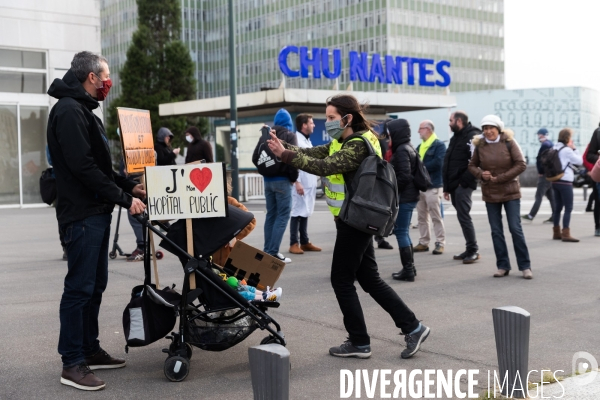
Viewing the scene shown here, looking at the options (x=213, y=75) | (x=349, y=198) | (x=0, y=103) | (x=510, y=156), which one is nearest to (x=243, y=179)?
(x=0, y=103)

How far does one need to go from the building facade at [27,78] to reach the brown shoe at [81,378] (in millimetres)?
20525

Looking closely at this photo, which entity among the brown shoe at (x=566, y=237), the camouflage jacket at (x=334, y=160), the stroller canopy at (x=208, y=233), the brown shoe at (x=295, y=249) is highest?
the camouflage jacket at (x=334, y=160)

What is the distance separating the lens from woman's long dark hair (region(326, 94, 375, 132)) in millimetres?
5484

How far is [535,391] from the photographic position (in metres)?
4.57

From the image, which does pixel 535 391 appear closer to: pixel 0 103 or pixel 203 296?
pixel 203 296

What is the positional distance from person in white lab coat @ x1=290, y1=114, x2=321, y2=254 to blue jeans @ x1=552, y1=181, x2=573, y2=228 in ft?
14.6

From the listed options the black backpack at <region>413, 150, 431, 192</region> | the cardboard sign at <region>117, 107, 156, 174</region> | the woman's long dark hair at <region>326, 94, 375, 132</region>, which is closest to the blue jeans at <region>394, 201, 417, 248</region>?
the black backpack at <region>413, 150, 431, 192</region>

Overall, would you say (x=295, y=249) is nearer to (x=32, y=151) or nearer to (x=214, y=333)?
(x=214, y=333)

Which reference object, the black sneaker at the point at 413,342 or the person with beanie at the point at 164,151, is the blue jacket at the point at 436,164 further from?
the black sneaker at the point at 413,342

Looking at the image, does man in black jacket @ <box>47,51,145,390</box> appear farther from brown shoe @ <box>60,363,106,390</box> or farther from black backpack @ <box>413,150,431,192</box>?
black backpack @ <box>413,150,431,192</box>

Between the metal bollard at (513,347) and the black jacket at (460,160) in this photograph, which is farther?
the black jacket at (460,160)

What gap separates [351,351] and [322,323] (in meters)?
1.12

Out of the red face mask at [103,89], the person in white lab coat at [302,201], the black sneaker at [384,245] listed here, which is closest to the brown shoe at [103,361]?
the red face mask at [103,89]

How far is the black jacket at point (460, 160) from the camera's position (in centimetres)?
1006
